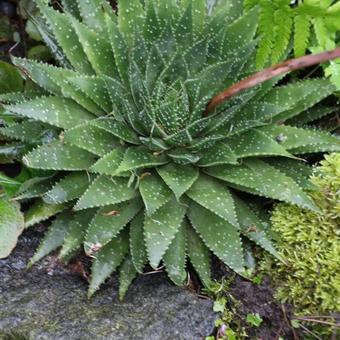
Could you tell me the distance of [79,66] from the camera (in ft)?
8.92

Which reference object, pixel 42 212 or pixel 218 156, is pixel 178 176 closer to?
pixel 218 156

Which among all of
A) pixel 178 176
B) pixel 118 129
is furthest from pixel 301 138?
pixel 118 129

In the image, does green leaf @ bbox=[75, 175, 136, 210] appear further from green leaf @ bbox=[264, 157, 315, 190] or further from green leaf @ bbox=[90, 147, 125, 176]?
green leaf @ bbox=[264, 157, 315, 190]

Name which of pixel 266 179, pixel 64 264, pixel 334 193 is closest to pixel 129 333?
pixel 64 264

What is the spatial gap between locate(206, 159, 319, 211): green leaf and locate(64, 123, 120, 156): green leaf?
0.51 meters

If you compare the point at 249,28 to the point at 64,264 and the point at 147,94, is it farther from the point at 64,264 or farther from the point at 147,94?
the point at 64,264

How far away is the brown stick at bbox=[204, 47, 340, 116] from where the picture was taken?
1.96 metres

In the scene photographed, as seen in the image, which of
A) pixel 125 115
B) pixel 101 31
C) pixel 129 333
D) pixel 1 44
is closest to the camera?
pixel 129 333

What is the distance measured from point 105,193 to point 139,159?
225 mm

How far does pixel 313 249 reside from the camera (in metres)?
2.56

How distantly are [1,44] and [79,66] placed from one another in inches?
55.2

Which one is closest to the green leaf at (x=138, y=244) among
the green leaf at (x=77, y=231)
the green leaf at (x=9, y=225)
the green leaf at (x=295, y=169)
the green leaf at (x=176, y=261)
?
the green leaf at (x=176, y=261)

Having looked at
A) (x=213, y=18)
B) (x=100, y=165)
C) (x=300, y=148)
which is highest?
(x=213, y=18)

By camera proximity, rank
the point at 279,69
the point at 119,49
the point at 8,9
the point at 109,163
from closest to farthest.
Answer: the point at 279,69
the point at 109,163
the point at 119,49
the point at 8,9
